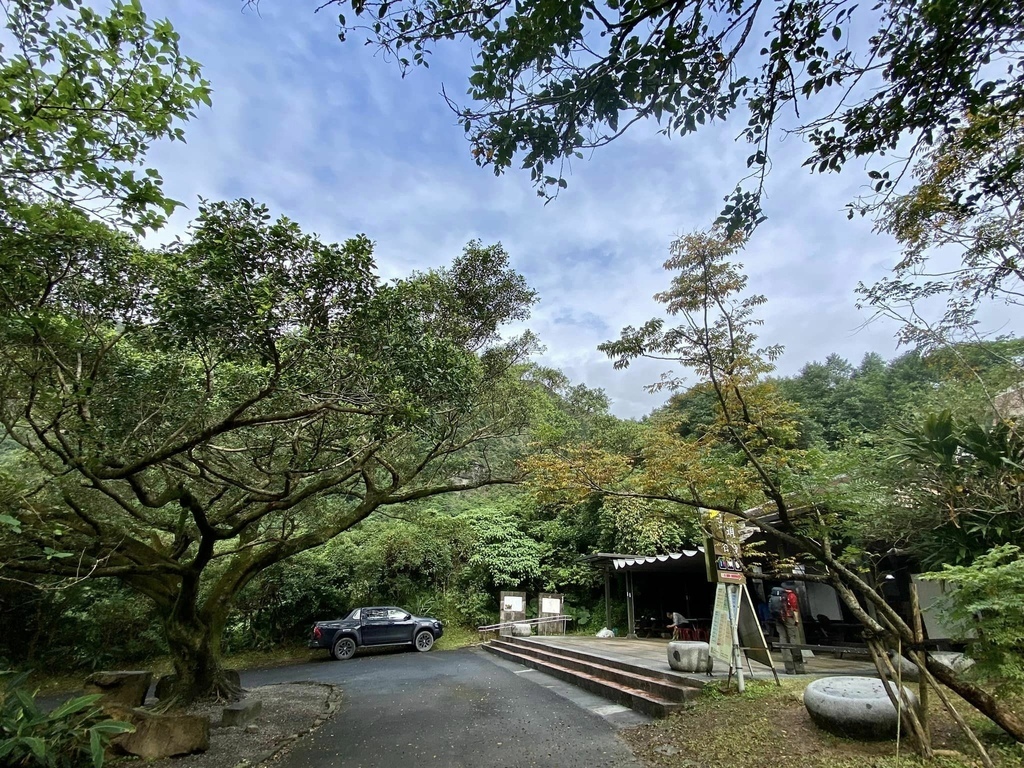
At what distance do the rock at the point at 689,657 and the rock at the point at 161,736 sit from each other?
6.09 m

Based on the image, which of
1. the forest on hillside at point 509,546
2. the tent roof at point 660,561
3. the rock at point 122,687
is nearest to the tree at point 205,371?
the rock at point 122,687

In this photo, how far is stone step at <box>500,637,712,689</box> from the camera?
6635mm

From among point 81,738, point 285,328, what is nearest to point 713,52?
point 285,328

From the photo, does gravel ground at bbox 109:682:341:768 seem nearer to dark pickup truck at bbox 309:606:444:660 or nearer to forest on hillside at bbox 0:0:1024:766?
forest on hillside at bbox 0:0:1024:766

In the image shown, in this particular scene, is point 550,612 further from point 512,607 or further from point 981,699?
point 981,699

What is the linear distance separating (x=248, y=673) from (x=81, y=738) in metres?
8.98

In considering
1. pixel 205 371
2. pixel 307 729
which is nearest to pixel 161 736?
pixel 307 729

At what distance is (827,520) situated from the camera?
202 inches

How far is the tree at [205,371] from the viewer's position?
4.46 metres

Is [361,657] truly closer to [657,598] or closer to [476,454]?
[476,454]

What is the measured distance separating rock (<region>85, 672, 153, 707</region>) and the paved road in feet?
8.77

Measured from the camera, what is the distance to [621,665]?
8344 millimetres

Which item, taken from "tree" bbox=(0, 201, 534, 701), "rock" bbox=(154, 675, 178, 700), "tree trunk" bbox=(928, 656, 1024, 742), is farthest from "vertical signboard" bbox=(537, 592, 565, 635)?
"tree trunk" bbox=(928, 656, 1024, 742)

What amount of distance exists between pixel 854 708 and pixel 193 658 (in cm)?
844
